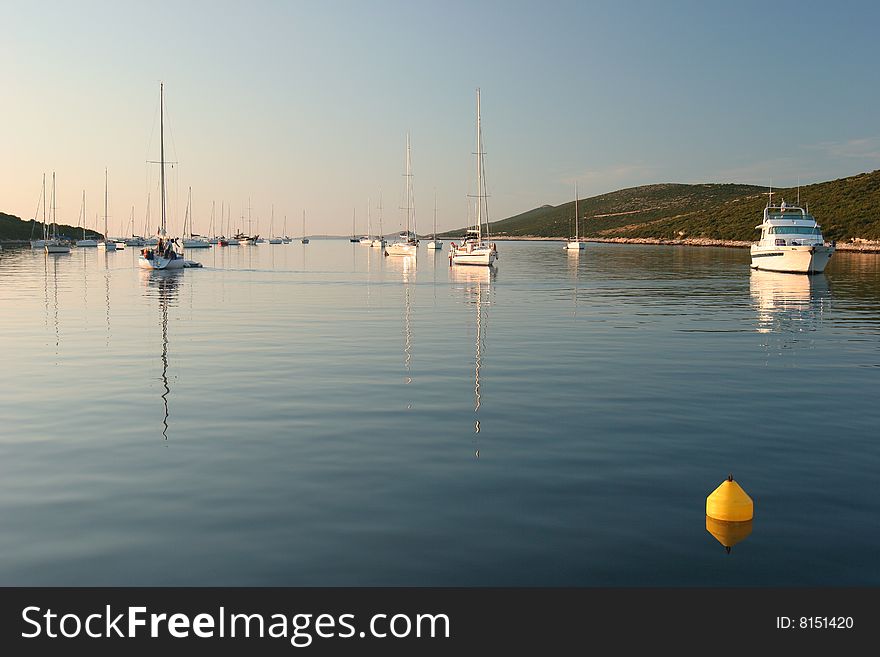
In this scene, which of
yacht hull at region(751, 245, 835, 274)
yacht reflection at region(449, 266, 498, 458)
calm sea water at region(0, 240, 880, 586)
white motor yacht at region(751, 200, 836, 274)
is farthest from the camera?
white motor yacht at region(751, 200, 836, 274)

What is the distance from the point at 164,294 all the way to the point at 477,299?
18.8 m

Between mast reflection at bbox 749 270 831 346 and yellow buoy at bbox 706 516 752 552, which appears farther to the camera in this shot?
mast reflection at bbox 749 270 831 346

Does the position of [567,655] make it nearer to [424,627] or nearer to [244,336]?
[424,627]

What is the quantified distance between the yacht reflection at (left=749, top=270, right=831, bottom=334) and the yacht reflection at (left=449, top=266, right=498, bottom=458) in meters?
11.0

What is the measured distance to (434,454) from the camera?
1431 cm

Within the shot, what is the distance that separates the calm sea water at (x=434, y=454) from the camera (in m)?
9.57

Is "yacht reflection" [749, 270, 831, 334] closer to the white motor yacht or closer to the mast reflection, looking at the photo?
the mast reflection

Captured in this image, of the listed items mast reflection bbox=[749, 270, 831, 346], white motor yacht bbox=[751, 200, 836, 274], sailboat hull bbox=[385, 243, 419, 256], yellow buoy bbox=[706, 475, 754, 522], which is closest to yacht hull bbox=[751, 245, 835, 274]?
white motor yacht bbox=[751, 200, 836, 274]

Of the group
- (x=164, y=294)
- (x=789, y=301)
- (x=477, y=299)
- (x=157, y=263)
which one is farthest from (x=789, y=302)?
(x=157, y=263)

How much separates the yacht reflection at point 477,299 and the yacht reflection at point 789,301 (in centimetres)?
1104

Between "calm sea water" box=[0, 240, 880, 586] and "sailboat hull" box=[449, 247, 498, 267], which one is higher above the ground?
"sailboat hull" box=[449, 247, 498, 267]

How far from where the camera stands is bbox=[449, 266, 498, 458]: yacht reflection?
1958 centimetres

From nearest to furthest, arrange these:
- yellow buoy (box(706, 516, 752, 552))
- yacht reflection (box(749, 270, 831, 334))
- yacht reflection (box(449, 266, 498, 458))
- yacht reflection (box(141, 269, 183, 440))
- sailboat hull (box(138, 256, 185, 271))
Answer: yellow buoy (box(706, 516, 752, 552)) < yacht reflection (box(141, 269, 183, 440)) < yacht reflection (box(449, 266, 498, 458)) < yacht reflection (box(749, 270, 831, 334)) < sailboat hull (box(138, 256, 185, 271))

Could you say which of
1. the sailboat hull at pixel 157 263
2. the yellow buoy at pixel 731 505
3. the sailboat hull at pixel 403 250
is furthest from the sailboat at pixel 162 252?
the yellow buoy at pixel 731 505
